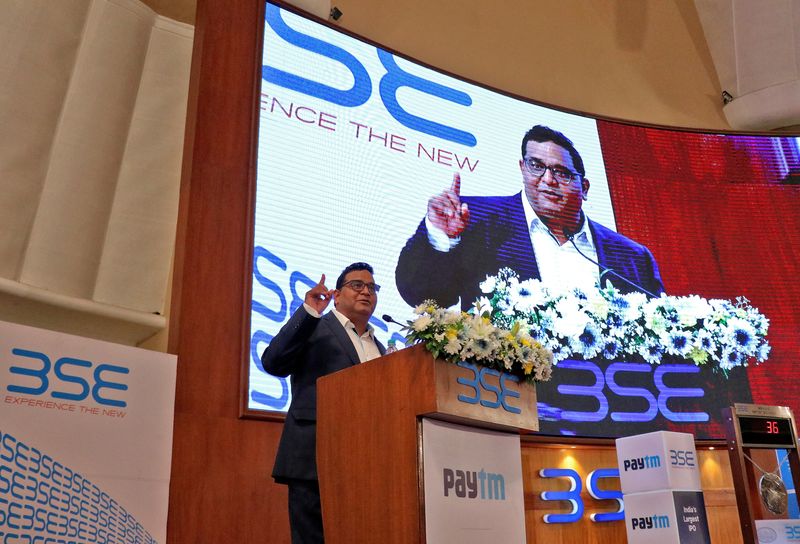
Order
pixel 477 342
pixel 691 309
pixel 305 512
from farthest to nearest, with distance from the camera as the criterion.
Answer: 1. pixel 691 309
2. pixel 305 512
3. pixel 477 342

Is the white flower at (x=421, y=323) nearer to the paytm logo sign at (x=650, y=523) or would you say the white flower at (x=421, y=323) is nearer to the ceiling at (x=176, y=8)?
the paytm logo sign at (x=650, y=523)

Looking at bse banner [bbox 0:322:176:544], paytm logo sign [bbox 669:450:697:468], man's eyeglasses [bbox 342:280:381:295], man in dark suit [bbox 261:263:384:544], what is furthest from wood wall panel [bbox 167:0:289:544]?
paytm logo sign [bbox 669:450:697:468]

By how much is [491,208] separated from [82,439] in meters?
3.06

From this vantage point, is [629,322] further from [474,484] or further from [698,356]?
[474,484]

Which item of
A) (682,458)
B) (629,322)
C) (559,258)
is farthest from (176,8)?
(682,458)

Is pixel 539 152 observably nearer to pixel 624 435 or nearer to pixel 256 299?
pixel 624 435

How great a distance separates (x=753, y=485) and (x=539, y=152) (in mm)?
2637

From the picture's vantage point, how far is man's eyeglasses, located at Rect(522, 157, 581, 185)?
5324mm

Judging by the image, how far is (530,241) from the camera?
508cm

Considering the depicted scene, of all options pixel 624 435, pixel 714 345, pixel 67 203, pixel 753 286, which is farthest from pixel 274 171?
pixel 753 286

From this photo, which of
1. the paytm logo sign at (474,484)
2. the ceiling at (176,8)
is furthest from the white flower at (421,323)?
the ceiling at (176,8)

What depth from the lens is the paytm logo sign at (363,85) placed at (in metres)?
4.33

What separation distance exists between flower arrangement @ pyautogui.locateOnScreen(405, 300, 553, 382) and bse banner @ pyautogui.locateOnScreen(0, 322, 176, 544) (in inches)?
43.7

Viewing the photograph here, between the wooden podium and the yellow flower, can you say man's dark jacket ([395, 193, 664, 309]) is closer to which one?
the yellow flower
